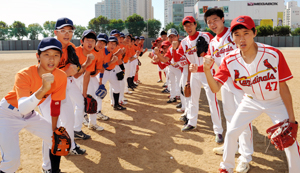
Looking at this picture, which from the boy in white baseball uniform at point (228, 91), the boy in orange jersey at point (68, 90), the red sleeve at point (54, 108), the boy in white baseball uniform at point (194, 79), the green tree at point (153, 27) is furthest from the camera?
the green tree at point (153, 27)

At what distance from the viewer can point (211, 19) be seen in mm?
4734

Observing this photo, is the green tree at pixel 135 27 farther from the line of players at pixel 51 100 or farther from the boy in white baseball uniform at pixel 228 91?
the boy in white baseball uniform at pixel 228 91

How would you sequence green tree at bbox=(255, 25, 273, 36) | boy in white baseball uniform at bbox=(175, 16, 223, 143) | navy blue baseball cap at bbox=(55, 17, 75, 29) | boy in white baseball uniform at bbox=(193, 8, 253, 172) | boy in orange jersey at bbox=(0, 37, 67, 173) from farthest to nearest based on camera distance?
green tree at bbox=(255, 25, 273, 36)
boy in white baseball uniform at bbox=(175, 16, 223, 143)
navy blue baseball cap at bbox=(55, 17, 75, 29)
boy in white baseball uniform at bbox=(193, 8, 253, 172)
boy in orange jersey at bbox=(0, 37, 67, 173)

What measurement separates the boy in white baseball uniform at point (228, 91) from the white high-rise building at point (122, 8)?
5561 inches

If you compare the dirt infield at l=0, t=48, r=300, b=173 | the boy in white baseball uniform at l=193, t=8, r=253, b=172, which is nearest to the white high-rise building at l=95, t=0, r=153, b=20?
the dirt infield at l=0, t=48, r=300, b=173

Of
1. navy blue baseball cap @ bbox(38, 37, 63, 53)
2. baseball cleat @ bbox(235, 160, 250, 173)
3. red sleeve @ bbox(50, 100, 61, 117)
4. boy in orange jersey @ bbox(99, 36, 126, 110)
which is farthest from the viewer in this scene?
boy in orange jersey @ bbox(99, 36, 126, 110)

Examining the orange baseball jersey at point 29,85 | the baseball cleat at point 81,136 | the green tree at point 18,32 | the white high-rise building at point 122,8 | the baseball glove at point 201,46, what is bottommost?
the baseball cleat at point 81,136

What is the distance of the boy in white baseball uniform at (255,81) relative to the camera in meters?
3.05

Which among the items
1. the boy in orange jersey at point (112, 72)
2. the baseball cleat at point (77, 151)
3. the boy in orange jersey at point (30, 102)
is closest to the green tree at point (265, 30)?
the boy in orange jersey at point (112, 72)

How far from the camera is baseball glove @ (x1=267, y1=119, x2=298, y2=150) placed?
9.48ft

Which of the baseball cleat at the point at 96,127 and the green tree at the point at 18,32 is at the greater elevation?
the green tree at the point at 18,32

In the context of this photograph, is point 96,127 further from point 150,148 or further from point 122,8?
point 122,8

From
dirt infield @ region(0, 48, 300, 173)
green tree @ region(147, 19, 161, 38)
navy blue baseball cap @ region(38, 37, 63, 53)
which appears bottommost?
dirt infield @ region(0, 48, 300, 173)

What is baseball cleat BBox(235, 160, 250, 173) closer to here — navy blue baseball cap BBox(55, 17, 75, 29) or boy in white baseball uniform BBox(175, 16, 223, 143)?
boy in white baseball uniform BBox(175, 16, 223, 143)
